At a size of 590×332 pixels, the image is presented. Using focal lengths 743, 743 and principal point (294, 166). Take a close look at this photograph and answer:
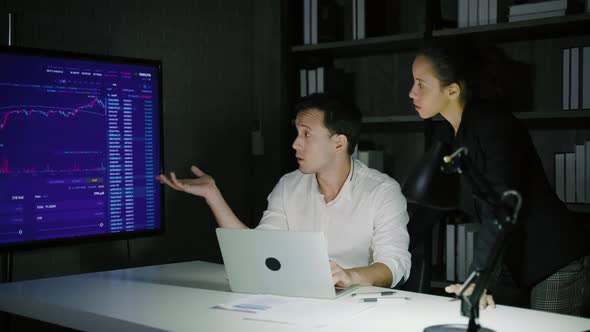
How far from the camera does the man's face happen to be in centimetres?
262

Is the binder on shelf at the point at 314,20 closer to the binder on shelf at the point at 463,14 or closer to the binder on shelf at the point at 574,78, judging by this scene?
the binder on shelf at the point at 463,14

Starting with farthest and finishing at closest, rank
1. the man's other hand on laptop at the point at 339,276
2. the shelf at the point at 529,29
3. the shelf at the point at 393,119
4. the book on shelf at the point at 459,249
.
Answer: the shelf at the point at 393,119, the book on shelf at the point at 459,249, the shelf at the point at 529,29, the man's other hand on laptop at the point at 339,276

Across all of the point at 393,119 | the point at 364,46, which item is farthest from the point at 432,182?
the point at 364,46

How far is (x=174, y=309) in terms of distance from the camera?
1.89 meters

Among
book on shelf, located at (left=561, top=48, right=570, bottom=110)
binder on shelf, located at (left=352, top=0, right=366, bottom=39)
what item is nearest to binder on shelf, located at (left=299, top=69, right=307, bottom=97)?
binder on shelf, located at (left=352, top=0, right=366, bottom=39)

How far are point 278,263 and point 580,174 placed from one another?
1681mm

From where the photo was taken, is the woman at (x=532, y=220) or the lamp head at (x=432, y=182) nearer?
the lamp head at (x=432, y=182)

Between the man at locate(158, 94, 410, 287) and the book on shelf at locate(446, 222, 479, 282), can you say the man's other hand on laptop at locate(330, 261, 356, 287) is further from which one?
the book on shelf at locate(446, 222, 479, 282)

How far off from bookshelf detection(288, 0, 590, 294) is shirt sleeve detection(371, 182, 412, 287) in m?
0.94

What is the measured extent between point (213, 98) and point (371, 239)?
4.98ft

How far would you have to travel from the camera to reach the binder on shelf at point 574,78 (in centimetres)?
308

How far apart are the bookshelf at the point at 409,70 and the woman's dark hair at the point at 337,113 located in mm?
773

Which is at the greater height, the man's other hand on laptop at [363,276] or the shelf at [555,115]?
the shelf at [555,115]

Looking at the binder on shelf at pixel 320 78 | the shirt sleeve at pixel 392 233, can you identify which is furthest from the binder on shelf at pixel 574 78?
the binder on shelf at pixel 320 78
